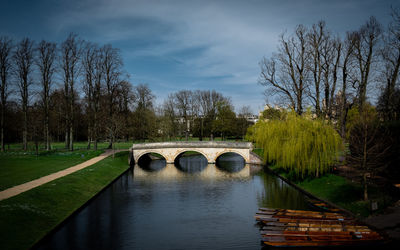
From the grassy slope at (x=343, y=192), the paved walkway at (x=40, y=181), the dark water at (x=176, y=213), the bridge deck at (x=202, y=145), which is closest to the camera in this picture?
the dark water at (x=176, y=213)

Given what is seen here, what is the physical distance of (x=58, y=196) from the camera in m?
23.0

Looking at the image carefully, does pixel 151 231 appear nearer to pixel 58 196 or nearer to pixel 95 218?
pixel 95 218

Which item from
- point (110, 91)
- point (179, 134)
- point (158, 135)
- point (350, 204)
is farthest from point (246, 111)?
point (350, 204)

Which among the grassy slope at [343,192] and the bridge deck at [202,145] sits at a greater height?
the bridge deck at [202,145]

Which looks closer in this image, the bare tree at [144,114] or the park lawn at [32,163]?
the park lawn at [32,163]

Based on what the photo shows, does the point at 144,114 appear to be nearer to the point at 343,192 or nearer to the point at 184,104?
the point at 184,104

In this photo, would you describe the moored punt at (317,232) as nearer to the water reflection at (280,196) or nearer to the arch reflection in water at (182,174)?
the water reflection at (280,196)

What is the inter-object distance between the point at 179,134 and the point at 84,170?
44.7 m

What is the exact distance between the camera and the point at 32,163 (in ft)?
121

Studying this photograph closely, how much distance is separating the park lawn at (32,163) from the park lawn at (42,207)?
131 inches

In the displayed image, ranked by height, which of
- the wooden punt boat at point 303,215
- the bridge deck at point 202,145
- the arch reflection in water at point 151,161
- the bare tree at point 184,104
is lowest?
the wooden punt boat at point 303,215

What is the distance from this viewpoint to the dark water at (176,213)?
17062 mm

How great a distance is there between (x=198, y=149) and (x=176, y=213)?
92.4ft

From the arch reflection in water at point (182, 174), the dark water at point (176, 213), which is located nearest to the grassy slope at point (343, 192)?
the dark water at point (176, 213)
